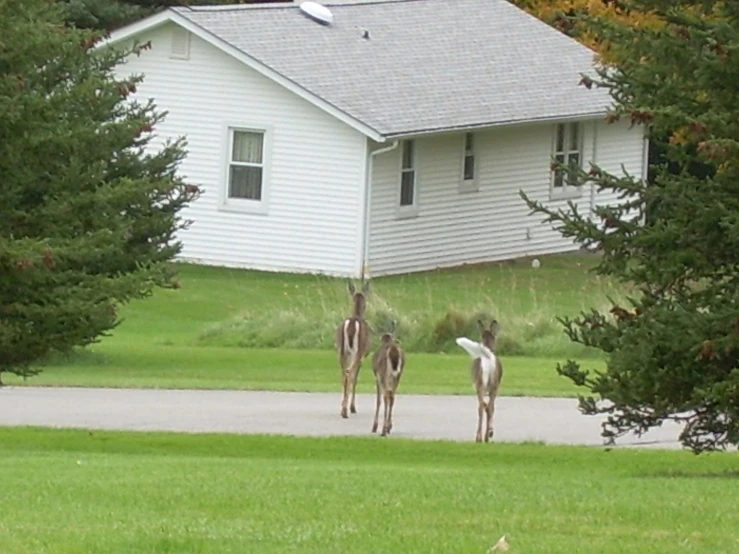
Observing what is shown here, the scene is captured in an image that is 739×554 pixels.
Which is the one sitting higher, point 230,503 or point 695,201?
point 695,201

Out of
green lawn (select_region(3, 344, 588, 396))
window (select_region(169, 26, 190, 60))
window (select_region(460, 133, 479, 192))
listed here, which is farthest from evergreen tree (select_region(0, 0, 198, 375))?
window (select_region(460, 133, 479, 192))

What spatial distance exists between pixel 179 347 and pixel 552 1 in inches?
912

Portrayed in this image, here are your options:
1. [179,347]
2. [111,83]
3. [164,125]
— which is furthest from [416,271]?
[111,83]

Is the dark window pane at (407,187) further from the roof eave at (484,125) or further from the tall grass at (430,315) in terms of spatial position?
the tall grass at (430,315)

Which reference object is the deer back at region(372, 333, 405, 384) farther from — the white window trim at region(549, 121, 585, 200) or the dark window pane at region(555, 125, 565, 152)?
the dark window pane at region(555, 125, 565, 152)

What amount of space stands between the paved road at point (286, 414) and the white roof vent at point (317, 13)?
19.6 m

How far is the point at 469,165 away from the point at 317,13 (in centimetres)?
477

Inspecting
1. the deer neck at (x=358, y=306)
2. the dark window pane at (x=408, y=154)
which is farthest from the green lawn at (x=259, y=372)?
the dark window pane at (x=408, y=154)

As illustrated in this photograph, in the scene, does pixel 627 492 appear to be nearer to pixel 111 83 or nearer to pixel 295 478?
pixel 295 478

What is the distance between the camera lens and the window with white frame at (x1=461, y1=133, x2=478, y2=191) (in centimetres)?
3991

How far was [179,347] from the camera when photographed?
28.6m

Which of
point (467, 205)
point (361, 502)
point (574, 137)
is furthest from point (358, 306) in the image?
point (574, 137)

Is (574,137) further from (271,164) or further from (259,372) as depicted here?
(259,372)

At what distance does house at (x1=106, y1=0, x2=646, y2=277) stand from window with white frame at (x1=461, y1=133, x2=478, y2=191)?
3 centimetres
